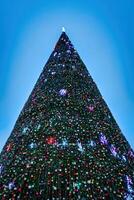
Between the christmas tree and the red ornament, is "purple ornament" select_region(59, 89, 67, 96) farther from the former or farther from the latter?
the red ornament

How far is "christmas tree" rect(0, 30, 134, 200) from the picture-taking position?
19.5 ft

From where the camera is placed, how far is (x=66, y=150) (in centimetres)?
640

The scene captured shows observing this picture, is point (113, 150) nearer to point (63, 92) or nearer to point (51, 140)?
point (51, 140)

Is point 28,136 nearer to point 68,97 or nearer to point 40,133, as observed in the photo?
point 40,133

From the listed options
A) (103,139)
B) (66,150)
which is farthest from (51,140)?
(103,139)

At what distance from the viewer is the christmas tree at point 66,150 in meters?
5.96

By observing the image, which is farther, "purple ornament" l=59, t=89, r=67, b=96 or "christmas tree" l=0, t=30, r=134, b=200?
"purple ornament" l=59, t=89, r=67, b=96

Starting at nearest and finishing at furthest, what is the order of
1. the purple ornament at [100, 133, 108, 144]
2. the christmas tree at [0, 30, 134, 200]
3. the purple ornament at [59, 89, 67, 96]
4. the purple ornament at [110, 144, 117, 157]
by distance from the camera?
the christmas tree at [0, 30, 134, 200] < the purple ornament at [110, 144, 117, 157] < the purple ornament at [100, 133, 108, 144] < the purple ornament at [59, 89, 67, 96]

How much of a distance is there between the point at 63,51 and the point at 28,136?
335 centimetres

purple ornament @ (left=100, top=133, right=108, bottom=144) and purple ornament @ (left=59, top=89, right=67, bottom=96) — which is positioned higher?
purple ornament @ (left=59, top=89, right=67, bottom=96)

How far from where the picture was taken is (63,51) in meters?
9.45

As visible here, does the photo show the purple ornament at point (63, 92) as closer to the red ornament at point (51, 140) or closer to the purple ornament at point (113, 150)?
the red ornament at point (51, 140)

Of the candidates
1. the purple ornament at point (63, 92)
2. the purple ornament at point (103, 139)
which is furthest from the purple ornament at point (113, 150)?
the purple ornament at point (63, 92)

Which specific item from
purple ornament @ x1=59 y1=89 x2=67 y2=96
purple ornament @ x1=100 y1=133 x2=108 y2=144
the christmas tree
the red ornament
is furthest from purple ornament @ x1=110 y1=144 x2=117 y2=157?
purple ornament @ x1=59 y1=89 x2=67 y2=96
